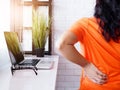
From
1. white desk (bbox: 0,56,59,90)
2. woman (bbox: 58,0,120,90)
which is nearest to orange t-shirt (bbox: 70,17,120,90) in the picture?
woman (bbox: 58,0,120,90)

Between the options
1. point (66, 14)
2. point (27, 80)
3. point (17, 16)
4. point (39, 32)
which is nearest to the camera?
point (27, 80)

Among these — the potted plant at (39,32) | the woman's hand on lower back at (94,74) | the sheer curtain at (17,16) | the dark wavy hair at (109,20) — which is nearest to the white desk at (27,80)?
the woman's hand on lower back at (94,74)

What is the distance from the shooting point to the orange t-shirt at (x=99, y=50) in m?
1.17

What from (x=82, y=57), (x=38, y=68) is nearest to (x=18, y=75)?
(x=38, y=68)

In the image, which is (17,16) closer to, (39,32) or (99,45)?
(39,32)

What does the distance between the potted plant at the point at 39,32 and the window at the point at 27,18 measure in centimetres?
15

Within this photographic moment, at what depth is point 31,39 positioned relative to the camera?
3.21 meters

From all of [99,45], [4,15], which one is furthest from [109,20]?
[4,15]

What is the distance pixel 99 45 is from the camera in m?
1.18

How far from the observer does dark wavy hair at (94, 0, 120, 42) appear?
1.15 meters

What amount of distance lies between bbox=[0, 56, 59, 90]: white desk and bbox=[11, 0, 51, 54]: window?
1.07m

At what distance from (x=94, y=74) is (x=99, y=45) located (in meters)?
0.15

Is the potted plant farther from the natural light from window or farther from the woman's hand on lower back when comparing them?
the woman's hand on lower back

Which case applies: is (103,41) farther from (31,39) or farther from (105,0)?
(31,39)
